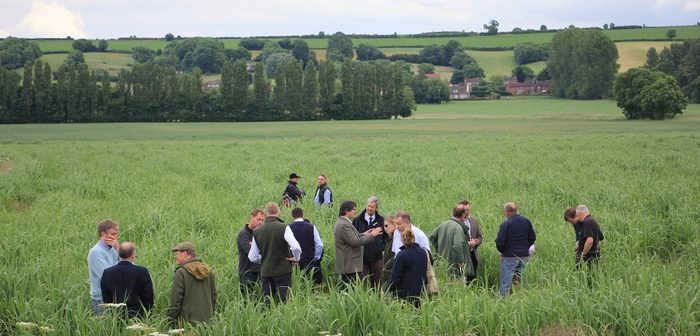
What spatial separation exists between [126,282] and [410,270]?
124 inches

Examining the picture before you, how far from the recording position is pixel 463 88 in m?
144

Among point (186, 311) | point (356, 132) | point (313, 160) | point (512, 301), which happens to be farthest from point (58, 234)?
point (356, 132)

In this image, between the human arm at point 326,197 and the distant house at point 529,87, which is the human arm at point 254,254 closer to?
the human arm at point 326,197

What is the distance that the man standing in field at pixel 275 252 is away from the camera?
911cm

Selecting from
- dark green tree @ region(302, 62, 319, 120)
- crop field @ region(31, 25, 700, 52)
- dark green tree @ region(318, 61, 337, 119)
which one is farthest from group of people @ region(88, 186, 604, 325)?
crop field @ region(31, 25, 700, 52)

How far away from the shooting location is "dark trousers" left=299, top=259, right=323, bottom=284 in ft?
33.3

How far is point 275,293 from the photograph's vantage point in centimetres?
937

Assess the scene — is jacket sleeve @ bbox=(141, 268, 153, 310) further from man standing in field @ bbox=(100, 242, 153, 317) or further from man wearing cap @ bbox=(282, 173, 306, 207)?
man wearing cap @ bbox=(282, 173, 306, 207)

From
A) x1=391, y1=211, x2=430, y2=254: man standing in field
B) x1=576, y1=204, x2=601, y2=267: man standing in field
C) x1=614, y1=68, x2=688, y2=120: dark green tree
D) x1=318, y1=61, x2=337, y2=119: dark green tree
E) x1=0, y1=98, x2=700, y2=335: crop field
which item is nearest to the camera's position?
x1=0, y1=98, x2=700, y2=335: crop field

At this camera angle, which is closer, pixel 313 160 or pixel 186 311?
pixel 186 311

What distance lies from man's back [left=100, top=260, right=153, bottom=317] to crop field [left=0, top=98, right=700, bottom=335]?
28cm

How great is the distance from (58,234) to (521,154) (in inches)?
972

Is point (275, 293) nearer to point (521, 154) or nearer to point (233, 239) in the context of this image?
point (233, 239)

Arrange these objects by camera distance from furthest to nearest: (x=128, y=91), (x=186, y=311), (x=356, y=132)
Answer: (x=128, y=91), (x=356, y=132), (x=186, y=311)
